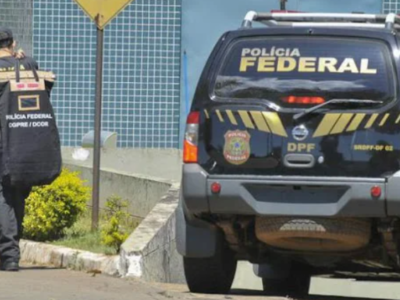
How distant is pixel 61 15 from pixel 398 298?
585 centimetres

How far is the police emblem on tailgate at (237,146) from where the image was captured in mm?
9125

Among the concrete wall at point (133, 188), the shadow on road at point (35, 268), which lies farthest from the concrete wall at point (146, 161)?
the shadow on road at point (35, 268)

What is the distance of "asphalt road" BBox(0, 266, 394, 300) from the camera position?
8930 mm

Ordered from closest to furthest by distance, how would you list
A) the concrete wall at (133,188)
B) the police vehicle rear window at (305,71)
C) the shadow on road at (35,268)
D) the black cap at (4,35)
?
the police vehicle rear window at (305,71), the black cap at (4,35), the shadow on road at (35,268), the concrete wall at (133,188)

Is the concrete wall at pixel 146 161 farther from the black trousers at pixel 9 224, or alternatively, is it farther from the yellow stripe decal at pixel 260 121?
the yellow stripe decal at pixel 260 121

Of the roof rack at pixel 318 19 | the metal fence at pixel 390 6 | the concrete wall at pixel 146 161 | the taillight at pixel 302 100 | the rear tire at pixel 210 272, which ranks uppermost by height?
the roof rack at pixel 318 19

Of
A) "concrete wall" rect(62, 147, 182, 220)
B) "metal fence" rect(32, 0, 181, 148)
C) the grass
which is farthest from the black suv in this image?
"metal fence" rect(32, 0, 181, 148)

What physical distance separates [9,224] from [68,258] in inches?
37.9

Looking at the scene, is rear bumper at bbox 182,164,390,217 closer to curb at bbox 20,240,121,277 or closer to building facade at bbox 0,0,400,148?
curb at bbox 20,240,121,277

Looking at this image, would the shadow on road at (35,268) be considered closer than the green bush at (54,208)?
Yes

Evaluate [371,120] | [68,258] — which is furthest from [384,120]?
[68,258]

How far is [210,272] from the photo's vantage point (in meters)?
9.76

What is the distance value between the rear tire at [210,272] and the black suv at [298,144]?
14 cm

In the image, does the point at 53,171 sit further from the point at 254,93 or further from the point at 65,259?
the point at 254,93
